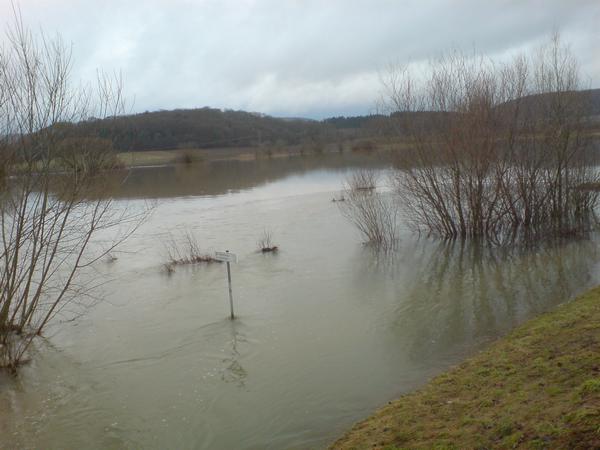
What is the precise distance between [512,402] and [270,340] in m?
5.31

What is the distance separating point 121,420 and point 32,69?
5987 millimetres

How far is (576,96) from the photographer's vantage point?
1648 centimetres

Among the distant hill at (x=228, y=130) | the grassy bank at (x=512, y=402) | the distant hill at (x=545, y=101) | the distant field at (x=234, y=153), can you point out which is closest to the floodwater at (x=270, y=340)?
the grassy bank at (x=512, y=402)

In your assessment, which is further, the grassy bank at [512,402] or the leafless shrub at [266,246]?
the leafless shrub at [266,246]

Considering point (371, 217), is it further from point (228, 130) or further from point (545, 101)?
point (228, 130)

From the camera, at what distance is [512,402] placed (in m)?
4.56

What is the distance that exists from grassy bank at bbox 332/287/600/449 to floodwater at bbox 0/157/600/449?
3.02 ft

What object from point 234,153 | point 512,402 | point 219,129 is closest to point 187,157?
point 234,153

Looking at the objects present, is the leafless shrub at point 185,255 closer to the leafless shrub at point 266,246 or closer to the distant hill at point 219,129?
the leafless shrub at point 266,246

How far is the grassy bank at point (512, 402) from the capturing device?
12.2 ft

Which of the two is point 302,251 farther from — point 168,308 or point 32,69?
point 32,69

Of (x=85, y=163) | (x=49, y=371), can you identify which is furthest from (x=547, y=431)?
(x=85, y=163)

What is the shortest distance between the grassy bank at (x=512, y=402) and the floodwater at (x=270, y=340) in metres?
0.92

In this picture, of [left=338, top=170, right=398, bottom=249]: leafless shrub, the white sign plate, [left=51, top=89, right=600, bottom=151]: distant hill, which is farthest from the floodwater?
[left=51, top=89, right=600, bottom=151]: distant hill
